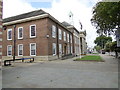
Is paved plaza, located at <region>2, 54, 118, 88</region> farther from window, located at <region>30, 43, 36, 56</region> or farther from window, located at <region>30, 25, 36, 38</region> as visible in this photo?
window, located at <region>30, 25, 36, 38</region>

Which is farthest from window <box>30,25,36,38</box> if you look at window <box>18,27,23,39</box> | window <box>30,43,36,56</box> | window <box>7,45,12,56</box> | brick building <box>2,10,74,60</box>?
window <box>7,45,12,56</box>

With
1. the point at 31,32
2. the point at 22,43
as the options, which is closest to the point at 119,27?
the point at 31,32

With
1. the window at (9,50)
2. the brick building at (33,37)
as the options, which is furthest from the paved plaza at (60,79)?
the window at (9,50)

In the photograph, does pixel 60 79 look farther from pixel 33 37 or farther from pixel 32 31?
pixel 32 31

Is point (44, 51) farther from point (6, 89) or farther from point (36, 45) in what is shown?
point (6, 89)

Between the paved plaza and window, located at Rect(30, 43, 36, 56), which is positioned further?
window, located at Rect(30, 43, 36, 56)

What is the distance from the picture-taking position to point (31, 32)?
18344 mm

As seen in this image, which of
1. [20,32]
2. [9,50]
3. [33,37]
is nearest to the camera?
[33,37]

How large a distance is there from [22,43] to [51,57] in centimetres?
580

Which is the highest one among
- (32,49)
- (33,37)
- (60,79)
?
(33,37)

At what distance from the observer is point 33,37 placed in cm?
1791

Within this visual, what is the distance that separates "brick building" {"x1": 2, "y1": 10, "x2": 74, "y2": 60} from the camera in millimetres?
17000

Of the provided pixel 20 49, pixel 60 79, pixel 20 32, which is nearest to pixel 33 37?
pixel 20 32

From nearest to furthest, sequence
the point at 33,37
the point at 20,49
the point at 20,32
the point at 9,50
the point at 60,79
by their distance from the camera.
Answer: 1. the point at 60,79
2. the point at 33,37
3. the point at 20,49
4. the point at 20,32
5. the point at 9,50
